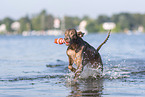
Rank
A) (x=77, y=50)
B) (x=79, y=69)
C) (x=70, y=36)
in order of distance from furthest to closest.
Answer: (x=79, y=69) → (x=77, y=50) → (x=70, y=36)

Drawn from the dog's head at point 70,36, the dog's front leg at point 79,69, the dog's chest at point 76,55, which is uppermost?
the dog's head at point 70,36

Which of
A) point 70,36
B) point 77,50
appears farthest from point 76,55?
point 70,36

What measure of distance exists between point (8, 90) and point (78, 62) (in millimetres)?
2218

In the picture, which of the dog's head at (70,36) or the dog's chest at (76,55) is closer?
the dog's head at (70,36)

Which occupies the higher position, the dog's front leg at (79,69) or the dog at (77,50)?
the dog at (77,50)

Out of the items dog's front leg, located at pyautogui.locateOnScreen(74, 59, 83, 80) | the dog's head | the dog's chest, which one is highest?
the dog's head

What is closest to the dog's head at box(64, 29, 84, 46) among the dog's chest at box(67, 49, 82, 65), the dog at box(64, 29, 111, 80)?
the dog at box(64, 29, 111, 80)

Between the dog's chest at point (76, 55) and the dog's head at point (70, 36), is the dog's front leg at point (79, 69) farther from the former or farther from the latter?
the dog's head at point (70, 36)

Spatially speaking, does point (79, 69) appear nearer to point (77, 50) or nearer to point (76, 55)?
point (76, 55)

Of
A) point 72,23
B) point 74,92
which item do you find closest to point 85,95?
point 74,92

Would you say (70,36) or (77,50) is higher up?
(70,36)

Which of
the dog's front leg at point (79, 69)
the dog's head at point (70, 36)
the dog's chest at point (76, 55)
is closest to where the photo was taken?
the dog's head at point (70, 36)

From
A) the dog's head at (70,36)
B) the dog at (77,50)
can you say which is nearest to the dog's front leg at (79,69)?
the dog at (77,50)

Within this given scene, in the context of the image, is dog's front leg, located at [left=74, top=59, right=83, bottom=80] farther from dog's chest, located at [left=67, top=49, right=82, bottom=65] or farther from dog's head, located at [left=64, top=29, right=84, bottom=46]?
dog's head, located at [left=64, top=29, right=84, bottom=46]
